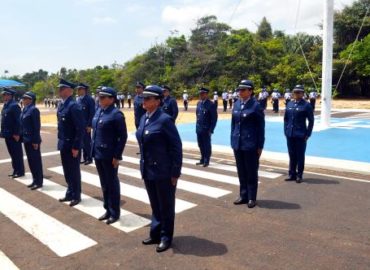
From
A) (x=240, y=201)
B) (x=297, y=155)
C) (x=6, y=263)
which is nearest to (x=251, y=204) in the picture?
(x=240, y=201)

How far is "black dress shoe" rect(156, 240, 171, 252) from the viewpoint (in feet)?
15.3

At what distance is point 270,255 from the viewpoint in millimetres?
4449

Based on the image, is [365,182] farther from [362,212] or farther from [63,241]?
[63,241]

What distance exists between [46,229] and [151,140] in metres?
2.34

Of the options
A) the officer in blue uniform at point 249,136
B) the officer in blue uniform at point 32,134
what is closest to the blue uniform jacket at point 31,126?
the officer in blue uniform at point 32,134

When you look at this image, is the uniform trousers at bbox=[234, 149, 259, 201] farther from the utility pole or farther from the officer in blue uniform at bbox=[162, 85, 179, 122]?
the utility pole

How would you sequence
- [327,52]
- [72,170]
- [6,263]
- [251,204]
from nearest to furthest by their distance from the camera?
[6,263]
[251,204]
[72,170]
[327,52]

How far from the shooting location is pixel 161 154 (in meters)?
4.59

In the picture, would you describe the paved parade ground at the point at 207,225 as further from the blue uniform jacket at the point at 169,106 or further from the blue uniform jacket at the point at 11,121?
the blue uniform jacket at the point at 169,106

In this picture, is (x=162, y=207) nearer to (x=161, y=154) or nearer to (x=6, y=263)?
(x=161, y=154)

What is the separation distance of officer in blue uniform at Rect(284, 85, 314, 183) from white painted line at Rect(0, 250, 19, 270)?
5661 millimetres

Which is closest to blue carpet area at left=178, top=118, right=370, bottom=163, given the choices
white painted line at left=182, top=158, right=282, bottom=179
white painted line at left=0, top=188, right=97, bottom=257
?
white painted line at left=182, top=158, right=282, bottom=179

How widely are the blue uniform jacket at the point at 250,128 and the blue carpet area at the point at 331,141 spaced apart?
16.4ft

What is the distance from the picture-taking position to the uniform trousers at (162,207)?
4.62 metres
